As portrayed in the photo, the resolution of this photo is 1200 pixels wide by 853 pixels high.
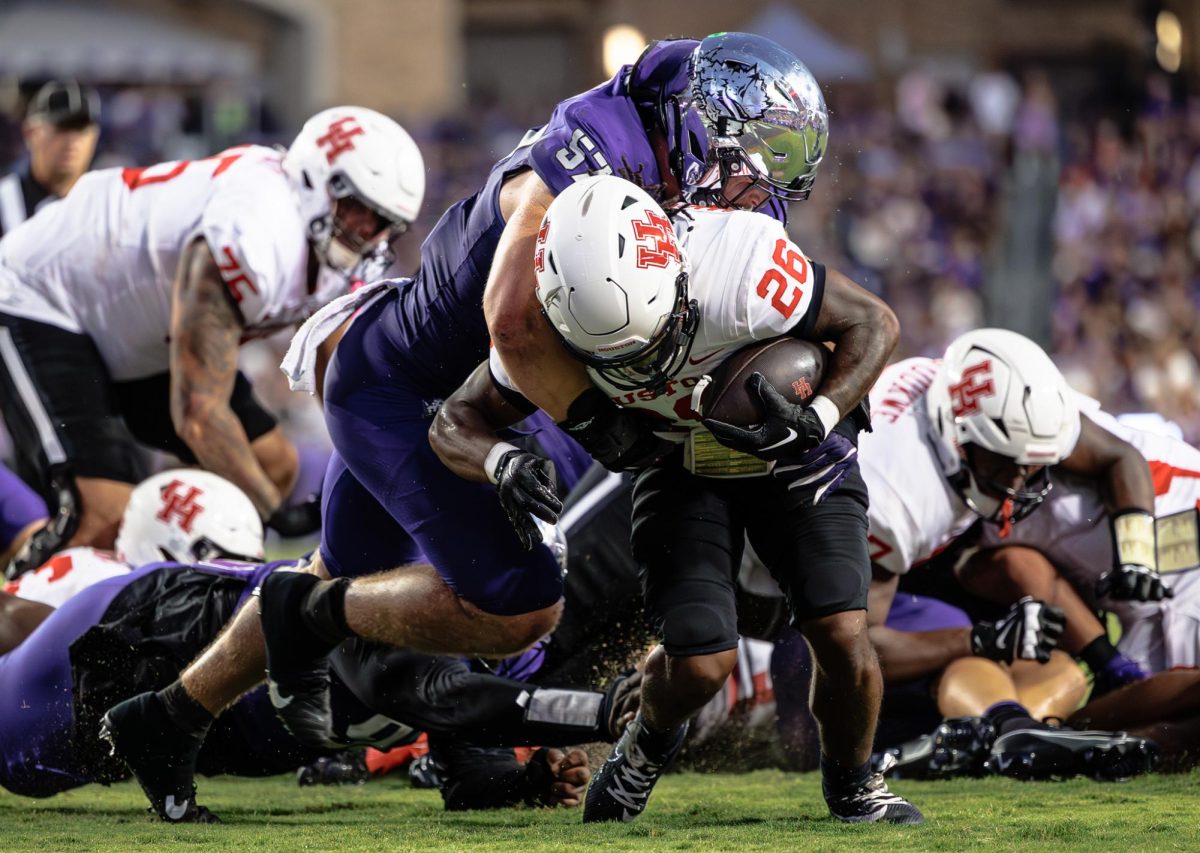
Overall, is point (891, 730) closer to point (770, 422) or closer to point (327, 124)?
point (770, 422)

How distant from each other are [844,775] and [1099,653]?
166 cm

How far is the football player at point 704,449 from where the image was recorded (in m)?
3.58

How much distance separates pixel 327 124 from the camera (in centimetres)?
615

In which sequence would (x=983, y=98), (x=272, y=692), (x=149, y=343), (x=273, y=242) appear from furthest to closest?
(x=983, y=98) → (x=149, y=343) → (x=273, y=242) → (x=272, y=692)

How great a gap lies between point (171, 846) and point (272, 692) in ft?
1.90

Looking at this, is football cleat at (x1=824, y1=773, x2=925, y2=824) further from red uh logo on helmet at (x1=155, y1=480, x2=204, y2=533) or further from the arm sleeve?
red uh logo on helmet at (x1=155, y1=480, x2=204, y2=533)

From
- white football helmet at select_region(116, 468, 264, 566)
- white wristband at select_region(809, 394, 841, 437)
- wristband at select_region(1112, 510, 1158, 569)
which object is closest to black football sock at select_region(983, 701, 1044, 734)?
wristband at select_region(1112, 510, 1158, 569)

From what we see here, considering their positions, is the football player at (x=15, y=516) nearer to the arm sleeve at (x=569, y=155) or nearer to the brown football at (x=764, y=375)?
the arm sleeve at (x=569, y=155)

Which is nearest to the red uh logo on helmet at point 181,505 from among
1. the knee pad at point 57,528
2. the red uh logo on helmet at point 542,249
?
the knee pad at point 57,528

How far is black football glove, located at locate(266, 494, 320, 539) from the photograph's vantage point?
6.66 m

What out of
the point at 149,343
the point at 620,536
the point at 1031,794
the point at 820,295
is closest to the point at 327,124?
the point at 149,343

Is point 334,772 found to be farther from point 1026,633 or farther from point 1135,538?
point 1135,538

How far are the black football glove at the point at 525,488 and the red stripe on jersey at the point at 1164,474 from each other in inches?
95.4

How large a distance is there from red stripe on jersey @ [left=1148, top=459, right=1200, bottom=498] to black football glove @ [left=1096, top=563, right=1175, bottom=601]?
1.51 feet
